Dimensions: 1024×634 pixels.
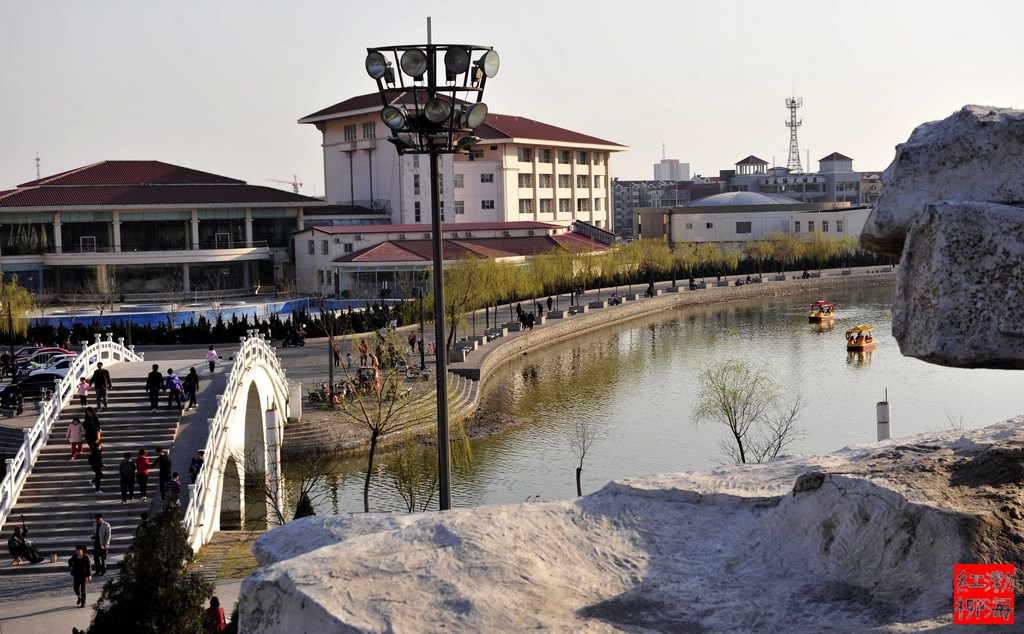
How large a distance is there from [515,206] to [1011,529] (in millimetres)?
63800

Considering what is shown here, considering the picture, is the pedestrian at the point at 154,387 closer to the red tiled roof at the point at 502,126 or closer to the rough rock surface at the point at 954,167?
the rough rock surface at the point at 954,167

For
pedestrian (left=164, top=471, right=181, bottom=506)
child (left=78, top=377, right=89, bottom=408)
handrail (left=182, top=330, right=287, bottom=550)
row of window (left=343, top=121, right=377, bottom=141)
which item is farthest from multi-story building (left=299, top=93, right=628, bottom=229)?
pedestrian (left=164, top=471, right=181, bottom=506)

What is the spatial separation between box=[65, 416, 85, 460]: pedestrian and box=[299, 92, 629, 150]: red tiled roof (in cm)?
4645

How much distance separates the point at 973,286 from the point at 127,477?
47.4 ft

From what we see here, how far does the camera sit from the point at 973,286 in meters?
6.96

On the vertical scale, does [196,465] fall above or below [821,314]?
below

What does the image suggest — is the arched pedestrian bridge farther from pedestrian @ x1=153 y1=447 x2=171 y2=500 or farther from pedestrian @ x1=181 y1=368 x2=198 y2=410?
pedestrian @ x1=153 y1=447 x2=171 y2=500

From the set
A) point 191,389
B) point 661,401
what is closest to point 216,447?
point 191,389

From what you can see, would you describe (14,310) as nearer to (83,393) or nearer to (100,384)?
(83,393)

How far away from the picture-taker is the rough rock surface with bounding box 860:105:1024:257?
288 inches

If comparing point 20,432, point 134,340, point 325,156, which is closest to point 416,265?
point 134,340

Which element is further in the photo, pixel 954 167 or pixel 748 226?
pixel 748 226

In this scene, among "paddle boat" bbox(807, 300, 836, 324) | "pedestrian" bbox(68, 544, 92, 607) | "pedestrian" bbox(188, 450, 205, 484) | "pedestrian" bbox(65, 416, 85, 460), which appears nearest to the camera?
"pedestrian" bbox(68, 544, 92, 607)


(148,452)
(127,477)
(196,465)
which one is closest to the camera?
(127,477)
